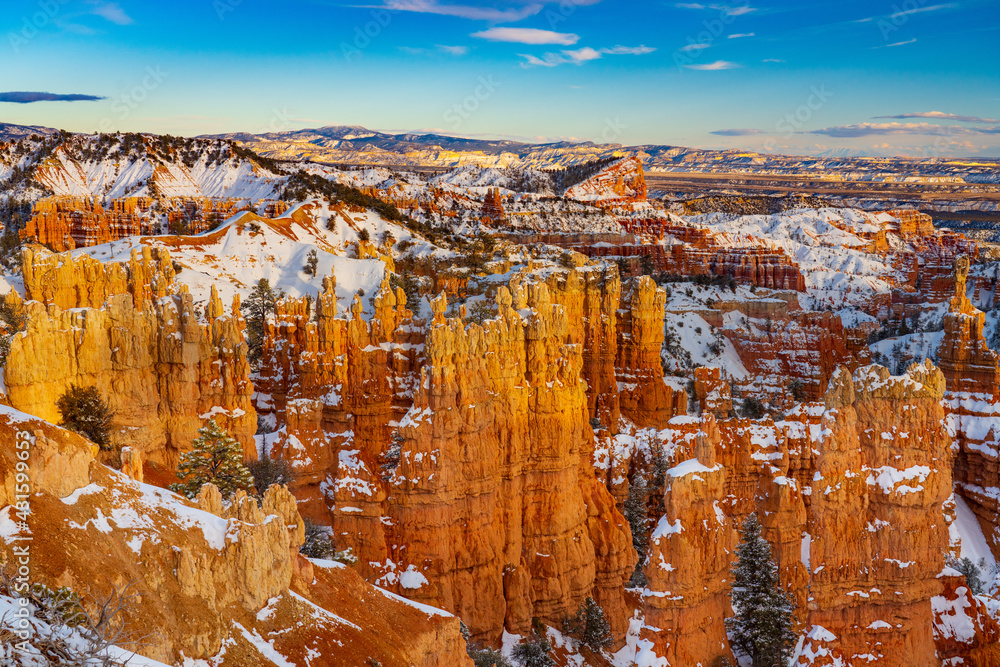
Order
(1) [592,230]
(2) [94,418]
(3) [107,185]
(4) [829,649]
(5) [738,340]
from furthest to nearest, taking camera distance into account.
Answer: (1) [592,230] < (3) [107,185] < (5) [738,340] < (2) [94,418] < (4) [829,649]

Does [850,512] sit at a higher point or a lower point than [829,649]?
higher

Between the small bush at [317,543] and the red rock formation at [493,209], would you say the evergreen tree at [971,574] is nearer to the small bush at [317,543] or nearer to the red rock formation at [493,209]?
the small bush at [317,543]

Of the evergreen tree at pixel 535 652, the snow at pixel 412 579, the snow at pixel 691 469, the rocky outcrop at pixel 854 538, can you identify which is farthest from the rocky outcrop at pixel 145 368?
the rocky outcrop at pixel 854 538

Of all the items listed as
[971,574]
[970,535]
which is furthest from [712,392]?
[971,574]

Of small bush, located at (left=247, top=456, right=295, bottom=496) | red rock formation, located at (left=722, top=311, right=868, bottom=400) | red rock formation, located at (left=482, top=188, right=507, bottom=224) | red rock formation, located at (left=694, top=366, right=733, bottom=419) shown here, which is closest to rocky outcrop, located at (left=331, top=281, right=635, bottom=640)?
small bush, located at (left=247, top=456, right=295, bottom=496)

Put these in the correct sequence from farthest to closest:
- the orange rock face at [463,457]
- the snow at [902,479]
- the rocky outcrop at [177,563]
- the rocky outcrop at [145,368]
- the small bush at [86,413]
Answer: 1. the orange rock face at [463,457]
2. the small bush at [86,413]
3. the rocky outcrop at [145,368]
4. the snow at [902,479]
5. the rocky outcrop at [177,563]

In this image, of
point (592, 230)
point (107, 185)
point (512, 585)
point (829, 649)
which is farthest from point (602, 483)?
point (107, 185)

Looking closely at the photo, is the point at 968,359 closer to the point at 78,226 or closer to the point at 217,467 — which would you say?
the point at 217,467

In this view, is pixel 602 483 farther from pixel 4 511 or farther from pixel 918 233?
pixel 918 233
